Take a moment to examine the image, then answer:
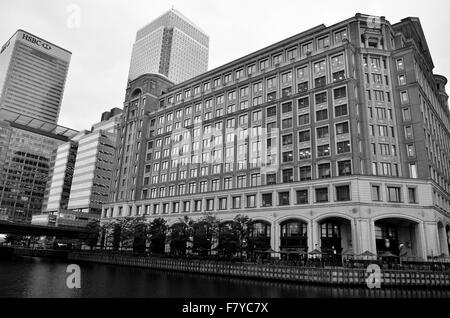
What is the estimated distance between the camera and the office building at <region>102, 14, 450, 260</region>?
58125 millimetres

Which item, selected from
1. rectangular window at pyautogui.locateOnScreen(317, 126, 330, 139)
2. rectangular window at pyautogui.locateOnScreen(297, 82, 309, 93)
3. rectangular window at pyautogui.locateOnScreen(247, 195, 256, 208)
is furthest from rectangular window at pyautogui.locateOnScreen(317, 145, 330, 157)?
rectangular window at pyautogui.locateOnScreen(247, 195, 256, 208)

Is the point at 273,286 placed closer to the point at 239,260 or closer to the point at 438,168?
the point at 239,260

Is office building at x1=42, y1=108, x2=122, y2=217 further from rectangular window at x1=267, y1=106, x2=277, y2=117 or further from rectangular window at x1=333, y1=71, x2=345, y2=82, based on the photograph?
rectangular window at x1=333, y1=71, x2=345, y2=82

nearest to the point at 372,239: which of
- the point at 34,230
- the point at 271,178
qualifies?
the point at 271,178

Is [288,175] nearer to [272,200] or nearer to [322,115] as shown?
[272,200]

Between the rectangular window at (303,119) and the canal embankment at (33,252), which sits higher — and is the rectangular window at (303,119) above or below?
above

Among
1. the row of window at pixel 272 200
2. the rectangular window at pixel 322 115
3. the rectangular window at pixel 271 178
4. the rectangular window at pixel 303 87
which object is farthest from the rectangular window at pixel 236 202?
the rectangular window at pixel 303 87

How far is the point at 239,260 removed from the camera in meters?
60.2

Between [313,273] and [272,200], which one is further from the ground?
[272,200]

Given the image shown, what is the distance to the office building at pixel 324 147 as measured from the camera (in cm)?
5812

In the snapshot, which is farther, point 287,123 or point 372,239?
point 287,123

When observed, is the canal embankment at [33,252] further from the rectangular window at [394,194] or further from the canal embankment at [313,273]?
the rectangular window at [394,194]

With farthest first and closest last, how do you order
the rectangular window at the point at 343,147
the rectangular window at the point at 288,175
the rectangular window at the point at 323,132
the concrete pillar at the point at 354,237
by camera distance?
the rectangular window at the point at 288,175 < the rectangular window at the point at 323,132 < the rectangular window at the point at 343,147 < the concrete pillar at the point at 354,237

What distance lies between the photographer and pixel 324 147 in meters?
65.1
